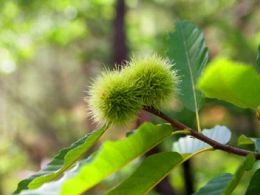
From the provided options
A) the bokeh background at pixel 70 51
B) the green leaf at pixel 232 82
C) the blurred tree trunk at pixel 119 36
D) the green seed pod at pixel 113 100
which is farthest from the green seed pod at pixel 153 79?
the blurred tree trunk at pixel 119 36

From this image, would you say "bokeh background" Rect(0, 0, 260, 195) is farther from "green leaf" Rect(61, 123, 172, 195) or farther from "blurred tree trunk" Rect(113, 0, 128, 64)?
"green leaf" Rect(61, 123, 172, 195)

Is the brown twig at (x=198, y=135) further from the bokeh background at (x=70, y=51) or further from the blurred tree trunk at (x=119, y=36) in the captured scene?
the blurred tree trunk at (x=119, y=36)

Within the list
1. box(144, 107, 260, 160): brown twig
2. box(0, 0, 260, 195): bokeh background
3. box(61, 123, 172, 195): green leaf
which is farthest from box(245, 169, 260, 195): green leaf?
box(0, 0, 260, 195): bokeh background

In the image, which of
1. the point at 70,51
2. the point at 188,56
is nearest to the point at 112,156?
the point at 188,56

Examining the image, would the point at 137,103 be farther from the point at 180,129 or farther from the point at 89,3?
the point at 89,3

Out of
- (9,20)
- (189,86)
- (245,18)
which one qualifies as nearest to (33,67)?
(9,20)
